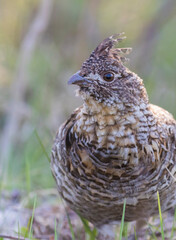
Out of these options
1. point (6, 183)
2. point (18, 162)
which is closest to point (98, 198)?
point (6, 183)

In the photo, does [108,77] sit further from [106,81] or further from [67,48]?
[67,48]

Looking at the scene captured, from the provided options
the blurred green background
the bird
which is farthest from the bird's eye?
the blurred green background

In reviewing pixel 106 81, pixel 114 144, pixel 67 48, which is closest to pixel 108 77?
pixel 106 81

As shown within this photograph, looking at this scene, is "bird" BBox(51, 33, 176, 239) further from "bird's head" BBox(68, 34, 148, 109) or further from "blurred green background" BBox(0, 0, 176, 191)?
"blurred green background" BBox(0, 0, 176, 191)

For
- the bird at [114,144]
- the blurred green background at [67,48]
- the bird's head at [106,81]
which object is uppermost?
the blurred green background at [67,48]

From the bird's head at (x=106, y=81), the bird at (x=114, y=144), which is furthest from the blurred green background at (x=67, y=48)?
the bird's head at (x=106, y=81)

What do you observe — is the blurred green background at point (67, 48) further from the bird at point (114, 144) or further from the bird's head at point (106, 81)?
the bird's head at point (106, 81)

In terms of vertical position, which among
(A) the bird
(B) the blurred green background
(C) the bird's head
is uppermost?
(B) the blurred green background

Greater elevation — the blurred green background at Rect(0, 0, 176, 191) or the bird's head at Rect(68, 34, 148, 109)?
the blurred green background at Rect(0, 0, 176, 191)
